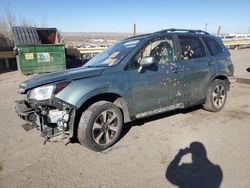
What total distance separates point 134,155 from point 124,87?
113 cm

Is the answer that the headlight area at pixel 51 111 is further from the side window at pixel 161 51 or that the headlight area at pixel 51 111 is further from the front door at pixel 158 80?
the side window at pixel 161 51

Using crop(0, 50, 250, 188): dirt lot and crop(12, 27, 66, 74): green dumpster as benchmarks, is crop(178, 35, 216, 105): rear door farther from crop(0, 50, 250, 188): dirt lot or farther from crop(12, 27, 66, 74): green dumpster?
crop(12, 27, 66, 74): green dumpster

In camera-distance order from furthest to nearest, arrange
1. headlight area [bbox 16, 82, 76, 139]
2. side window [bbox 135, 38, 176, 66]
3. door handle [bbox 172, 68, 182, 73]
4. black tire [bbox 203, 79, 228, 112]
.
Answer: black tire [bbox 203, 79, 228, 112]
door handle [bbox 172, 68, 182, 73]
side window [bbox 135, 38, 176, 66]
headlight area [bbox 16, 82, 76, 139]

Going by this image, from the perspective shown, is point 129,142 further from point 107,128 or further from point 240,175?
point 240,175

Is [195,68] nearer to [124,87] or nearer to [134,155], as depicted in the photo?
[124,87]

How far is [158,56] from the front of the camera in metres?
4.89

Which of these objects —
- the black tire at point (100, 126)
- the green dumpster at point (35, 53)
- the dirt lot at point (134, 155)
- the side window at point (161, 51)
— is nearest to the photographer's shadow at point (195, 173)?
the dirt lot at point (134, 155)

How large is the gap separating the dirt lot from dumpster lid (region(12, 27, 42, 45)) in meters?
9.57

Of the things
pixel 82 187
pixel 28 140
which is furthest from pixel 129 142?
pixel 28 140

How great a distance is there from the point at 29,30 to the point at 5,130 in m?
11.4

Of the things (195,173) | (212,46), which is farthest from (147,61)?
(212,46)

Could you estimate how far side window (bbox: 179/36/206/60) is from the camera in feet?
17.3

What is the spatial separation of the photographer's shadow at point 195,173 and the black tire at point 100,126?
3.70 ft

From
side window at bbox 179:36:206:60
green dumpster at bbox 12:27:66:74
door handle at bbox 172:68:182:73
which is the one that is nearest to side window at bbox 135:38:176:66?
door handle at bbox 172:68:182:73
